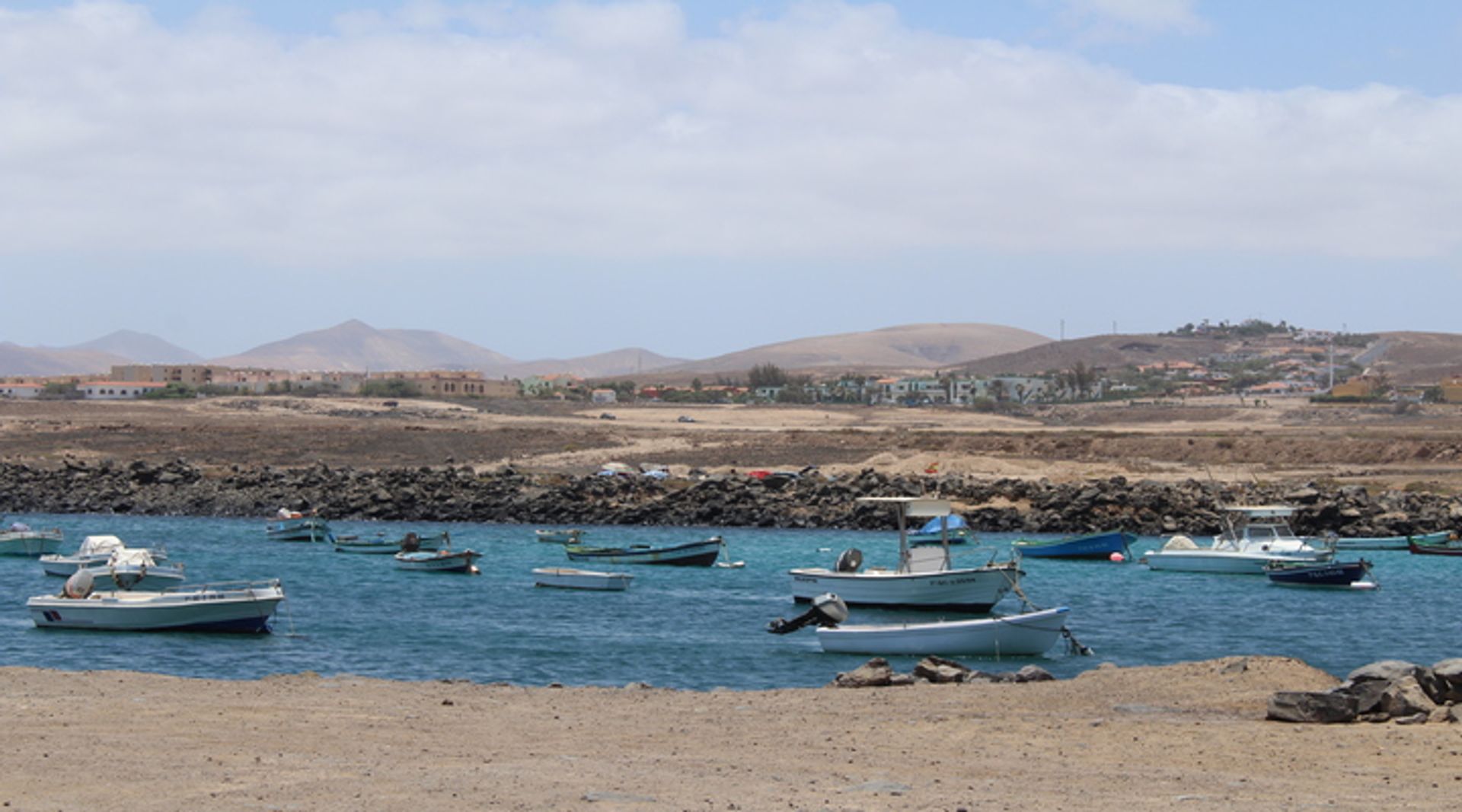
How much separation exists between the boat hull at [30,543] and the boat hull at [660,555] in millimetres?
15087

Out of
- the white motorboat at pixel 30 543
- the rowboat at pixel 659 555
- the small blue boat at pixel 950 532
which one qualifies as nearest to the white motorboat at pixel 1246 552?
the small blue boat at pixel 950 532

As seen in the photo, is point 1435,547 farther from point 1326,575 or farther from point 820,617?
point 820,617

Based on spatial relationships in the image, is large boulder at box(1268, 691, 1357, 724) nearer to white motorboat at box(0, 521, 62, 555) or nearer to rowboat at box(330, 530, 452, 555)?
rowboat at box(330, 530, 452, 555)

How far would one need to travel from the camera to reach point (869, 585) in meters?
30.8

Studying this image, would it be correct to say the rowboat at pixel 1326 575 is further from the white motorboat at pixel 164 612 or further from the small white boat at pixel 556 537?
the white motorboat at pixel 164 612

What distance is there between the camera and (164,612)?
26047mm

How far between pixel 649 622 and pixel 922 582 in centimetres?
553

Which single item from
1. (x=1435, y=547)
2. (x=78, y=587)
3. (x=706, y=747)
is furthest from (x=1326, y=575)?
(x=78, y=587)

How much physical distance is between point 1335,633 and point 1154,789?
18.4 meters

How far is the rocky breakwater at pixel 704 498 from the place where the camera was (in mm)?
54812

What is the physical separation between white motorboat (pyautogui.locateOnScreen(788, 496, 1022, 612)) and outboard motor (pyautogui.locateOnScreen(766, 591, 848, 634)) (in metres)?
3.47

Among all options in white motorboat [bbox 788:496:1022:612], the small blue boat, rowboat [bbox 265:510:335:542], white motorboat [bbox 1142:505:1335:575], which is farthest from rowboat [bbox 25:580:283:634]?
white motorboat [bbox 1142:505:1335:575]

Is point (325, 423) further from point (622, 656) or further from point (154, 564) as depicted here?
point (622, 656)

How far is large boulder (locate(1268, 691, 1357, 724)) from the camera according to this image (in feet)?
50.4
